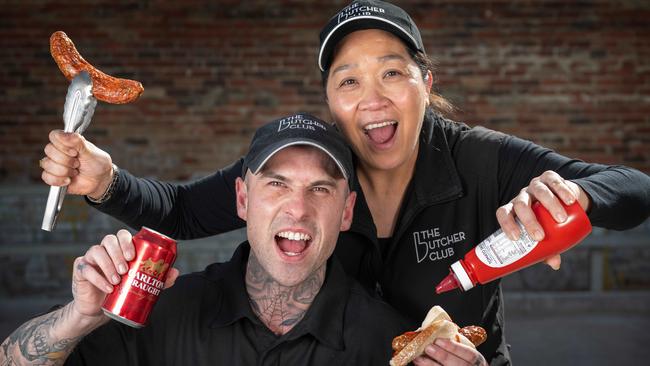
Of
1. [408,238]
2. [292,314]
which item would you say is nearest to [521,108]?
[408,238]

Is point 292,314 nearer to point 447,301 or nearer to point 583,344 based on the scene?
point 447,301

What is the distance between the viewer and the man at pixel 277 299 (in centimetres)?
209

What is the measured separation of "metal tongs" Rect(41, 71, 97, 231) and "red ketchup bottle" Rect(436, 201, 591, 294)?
105 centimetres

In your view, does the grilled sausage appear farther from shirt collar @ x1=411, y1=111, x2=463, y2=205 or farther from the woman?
shirt collar @ x1=411, y1=111, x2=463, y2=205

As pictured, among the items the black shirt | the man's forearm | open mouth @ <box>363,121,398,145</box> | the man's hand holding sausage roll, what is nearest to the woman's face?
open mouth @ <box>363,121,398,145</box>

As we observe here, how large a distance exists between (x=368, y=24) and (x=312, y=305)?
0.87 meters

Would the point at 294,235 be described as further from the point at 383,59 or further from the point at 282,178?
the point at 383,59

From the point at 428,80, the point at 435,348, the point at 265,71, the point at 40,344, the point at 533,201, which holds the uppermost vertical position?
the point at 265,71

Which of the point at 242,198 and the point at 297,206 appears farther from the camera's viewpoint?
the point at 242,198

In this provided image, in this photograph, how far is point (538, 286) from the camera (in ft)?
23.7

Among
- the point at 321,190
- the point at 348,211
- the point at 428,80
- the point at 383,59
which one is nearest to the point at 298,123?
the point at 321,190

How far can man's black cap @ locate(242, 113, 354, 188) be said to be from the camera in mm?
2182

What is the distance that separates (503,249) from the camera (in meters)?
1.97

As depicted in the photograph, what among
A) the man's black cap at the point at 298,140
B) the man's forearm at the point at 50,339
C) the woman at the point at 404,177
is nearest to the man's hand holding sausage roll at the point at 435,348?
the woman at the point at 404,177
